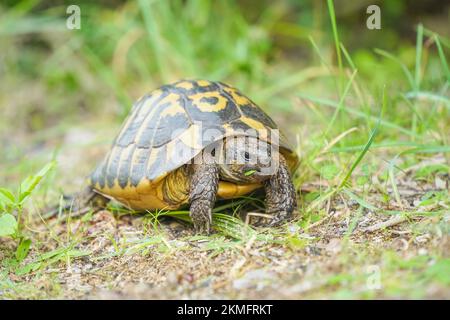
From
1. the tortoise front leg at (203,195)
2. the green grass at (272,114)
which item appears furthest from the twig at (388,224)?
the tortoise front leg at (203,195)

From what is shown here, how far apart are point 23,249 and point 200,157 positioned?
1.19 meters

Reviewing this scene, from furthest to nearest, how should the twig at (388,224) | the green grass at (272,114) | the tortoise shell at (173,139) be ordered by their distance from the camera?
the tortoise shell at (173,139)
the twig at (388,224)
the green grass at (272,114)

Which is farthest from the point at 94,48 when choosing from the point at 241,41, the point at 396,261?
the point at 396,261

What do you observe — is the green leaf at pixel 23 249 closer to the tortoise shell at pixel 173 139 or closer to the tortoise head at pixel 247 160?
the tortoise shell at pixel 173 139

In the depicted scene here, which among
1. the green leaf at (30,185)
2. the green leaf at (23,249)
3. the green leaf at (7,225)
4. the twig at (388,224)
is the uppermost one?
the green leaf at (30,185)

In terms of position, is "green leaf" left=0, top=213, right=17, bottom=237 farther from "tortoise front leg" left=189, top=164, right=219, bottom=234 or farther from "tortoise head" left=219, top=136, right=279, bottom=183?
"tortoise head" left=219, top=136, right=279, bottom=183

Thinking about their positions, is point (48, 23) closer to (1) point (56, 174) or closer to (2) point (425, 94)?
(1) point (56, 174)

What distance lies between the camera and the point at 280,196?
10.5 ft

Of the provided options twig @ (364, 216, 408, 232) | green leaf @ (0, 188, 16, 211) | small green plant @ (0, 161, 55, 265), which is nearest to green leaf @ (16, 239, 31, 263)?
small green plant @ (0, 161, 55, 265)

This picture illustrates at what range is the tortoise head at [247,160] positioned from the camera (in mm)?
3123

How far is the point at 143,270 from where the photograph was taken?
2.80 metres

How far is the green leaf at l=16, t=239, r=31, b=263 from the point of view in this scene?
3143 mm

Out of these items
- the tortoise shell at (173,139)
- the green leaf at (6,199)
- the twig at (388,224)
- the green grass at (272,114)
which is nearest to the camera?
the green grass at (272,114)

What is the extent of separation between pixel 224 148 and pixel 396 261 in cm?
127
